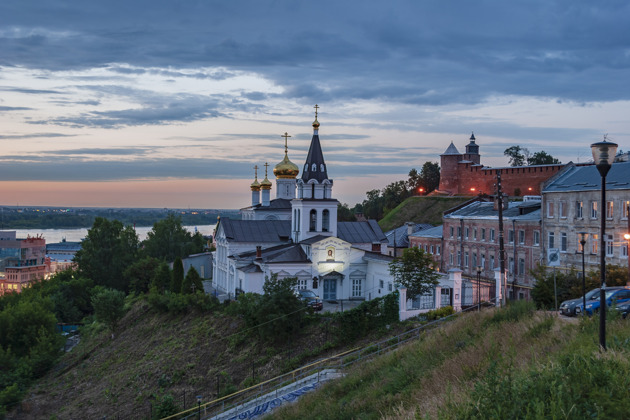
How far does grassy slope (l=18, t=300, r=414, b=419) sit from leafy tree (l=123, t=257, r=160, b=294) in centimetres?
2001

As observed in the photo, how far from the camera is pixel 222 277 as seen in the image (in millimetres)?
48375

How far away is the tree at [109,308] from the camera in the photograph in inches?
1772

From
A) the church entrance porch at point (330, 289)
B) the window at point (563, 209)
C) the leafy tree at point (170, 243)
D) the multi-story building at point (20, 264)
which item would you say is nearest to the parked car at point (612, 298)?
the window at point (563, 209)

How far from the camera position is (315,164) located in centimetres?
4425

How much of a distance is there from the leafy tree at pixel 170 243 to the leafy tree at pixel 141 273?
8.98m

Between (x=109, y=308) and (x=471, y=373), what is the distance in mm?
36702

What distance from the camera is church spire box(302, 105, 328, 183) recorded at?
44156 millimetres

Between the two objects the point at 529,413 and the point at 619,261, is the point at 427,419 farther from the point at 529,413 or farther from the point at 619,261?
the point at 619,261

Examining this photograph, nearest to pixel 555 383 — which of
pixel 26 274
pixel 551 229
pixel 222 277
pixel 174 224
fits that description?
pixel 551 229

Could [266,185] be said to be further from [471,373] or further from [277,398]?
[471,373]

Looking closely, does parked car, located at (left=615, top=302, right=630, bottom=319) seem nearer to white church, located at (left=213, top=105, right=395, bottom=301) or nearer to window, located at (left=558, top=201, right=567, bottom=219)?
white church, located at (left=213, top=105, right=395, bottom=301)

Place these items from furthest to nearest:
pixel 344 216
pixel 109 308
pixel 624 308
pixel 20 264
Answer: pixel 20 264
pixel 344 216
pixel 109 308
pixel 624 308

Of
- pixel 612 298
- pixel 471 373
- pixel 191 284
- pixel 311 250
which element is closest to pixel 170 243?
pixel 191 284

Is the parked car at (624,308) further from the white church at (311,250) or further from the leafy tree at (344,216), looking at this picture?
the leafy tree at (344,216)
